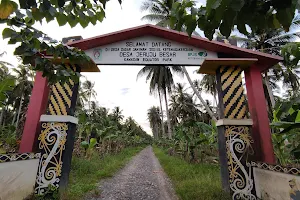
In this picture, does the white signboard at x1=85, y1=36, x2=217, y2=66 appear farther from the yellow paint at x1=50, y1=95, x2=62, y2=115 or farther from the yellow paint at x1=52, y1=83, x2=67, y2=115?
the yellow paint at x1=50, y1=95, x2=62, y2=115

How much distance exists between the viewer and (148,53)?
15.7 ft

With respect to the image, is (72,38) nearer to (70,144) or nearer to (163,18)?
(70,144)

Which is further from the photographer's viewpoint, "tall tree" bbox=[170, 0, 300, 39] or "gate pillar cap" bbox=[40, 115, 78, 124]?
"gate pillar cap" bbox=[40, 115, 78, 124]

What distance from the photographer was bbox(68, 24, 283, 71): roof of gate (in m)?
4.46

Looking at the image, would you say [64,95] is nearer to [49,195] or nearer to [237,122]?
[49,195]

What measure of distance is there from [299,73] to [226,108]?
26.0 m

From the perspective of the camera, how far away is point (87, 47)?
474 cm

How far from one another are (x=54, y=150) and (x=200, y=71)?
385 centimetres

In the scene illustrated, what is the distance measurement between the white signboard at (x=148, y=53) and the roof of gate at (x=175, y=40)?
4.2 inches

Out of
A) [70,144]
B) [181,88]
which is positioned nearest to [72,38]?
[70,144]

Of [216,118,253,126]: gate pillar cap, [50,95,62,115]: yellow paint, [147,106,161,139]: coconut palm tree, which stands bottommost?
[216,118,253,126]: gate pillar cap

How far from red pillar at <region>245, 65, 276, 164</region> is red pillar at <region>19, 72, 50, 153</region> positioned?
458 cm

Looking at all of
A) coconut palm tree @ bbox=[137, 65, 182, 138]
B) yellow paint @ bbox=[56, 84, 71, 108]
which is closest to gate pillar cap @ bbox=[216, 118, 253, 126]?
yellow paint @ bbox=[56, 84, 71, 108]

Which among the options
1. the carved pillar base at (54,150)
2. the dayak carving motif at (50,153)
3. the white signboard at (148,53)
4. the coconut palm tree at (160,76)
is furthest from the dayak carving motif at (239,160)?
the coconut palm tree at (160,76)
